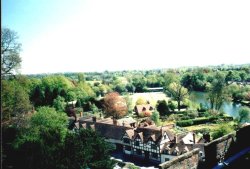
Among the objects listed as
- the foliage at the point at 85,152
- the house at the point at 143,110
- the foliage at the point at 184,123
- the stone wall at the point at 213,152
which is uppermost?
the stone wall at the point at 213,152

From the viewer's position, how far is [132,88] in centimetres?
12219

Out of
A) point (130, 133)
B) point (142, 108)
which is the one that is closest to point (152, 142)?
point (130, 133)

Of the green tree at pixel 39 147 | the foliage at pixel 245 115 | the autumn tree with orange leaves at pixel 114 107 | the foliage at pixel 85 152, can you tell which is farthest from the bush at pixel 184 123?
the green tree at pixel 39 147

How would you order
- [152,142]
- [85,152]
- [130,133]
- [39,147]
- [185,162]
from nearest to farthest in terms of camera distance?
[185,162] < [39,147] < [85,152] < [152,142] < [130,133]

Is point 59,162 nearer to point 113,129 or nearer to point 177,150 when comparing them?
point 177,150

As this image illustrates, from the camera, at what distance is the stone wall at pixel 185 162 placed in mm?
10098

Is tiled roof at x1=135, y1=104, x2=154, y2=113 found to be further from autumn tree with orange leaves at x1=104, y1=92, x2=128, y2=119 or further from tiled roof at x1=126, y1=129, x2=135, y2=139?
tiled roof at x1=126, y1=129, x2=135, y2=139

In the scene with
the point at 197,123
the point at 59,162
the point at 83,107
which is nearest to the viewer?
the point at 59,162

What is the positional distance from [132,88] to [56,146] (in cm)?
9547

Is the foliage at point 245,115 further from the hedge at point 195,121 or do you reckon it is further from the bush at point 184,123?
the bush at point 184,123

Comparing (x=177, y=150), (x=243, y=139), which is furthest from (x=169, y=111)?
(x=243, y=139)

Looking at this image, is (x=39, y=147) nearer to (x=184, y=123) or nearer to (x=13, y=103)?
(x=13, y=103)

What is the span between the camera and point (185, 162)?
1089 centimetres

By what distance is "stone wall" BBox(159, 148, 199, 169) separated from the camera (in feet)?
33.1
